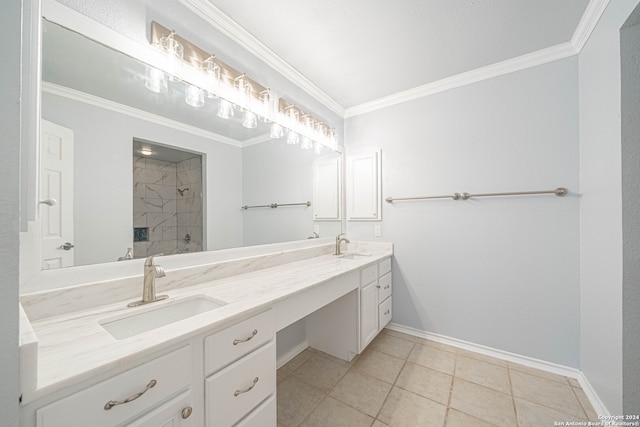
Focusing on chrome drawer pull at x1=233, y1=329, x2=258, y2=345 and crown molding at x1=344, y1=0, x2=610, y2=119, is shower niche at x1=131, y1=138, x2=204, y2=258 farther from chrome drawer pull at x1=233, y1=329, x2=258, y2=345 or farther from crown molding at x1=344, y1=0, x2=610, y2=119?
crown molding at x1=344, y1=0, x2=610, y2=119

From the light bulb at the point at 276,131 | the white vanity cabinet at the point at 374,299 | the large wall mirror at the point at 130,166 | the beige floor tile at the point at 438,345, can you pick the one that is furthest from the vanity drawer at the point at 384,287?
the light bulb at the point at 276,131

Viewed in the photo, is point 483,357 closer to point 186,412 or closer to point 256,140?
point 186,412

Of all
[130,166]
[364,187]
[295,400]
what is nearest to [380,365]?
[295,400]

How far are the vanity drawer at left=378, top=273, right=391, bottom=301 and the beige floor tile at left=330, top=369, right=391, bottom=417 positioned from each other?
633 mm

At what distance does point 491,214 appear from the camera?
6.31ft

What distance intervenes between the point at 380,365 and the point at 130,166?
205cm

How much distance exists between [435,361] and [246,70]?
2.56 metres

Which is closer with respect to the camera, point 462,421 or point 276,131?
point 462,421

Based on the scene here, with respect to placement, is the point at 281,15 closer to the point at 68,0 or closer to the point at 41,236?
the point at 68,0

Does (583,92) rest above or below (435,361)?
above

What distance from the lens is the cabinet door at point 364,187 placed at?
243 cm

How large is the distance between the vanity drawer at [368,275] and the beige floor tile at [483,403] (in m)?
0.85

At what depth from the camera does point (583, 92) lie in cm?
158

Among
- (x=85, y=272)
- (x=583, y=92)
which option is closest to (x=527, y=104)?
(x=583, y=92)
